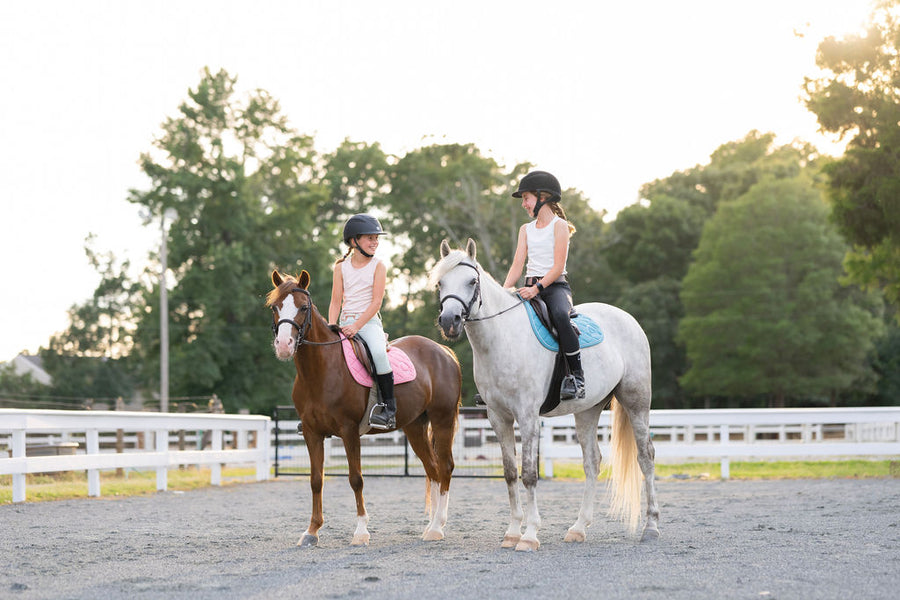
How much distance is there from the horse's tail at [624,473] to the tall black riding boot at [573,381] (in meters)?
1.00

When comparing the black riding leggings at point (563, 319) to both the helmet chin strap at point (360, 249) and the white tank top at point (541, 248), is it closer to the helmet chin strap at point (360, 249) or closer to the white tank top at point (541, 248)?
the white tank top at point (541, 248)

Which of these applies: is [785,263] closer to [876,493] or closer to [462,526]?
[876,493]

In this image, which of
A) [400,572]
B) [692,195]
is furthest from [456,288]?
[692,195]

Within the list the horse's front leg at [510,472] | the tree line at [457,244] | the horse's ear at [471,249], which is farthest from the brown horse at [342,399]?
the tree line at [457,244]

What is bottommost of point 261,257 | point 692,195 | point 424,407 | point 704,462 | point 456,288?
point 704,462

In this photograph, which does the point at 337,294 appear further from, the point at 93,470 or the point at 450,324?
the point at 93,470

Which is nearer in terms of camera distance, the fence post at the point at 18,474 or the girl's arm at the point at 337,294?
the girl's arm at the point at 337,294

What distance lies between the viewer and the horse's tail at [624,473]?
9219mm

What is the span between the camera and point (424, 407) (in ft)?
30.3

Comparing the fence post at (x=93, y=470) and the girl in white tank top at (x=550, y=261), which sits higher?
the girl in white tank top at (x=550, y=261)

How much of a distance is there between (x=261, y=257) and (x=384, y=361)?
3368cm

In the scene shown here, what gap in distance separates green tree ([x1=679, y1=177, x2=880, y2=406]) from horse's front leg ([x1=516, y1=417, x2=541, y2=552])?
40.3 m

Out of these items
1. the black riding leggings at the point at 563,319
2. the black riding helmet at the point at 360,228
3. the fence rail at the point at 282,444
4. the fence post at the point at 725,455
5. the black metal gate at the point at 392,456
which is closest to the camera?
the black riding leggings at the point at 563,319

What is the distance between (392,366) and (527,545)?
78.3 inches
